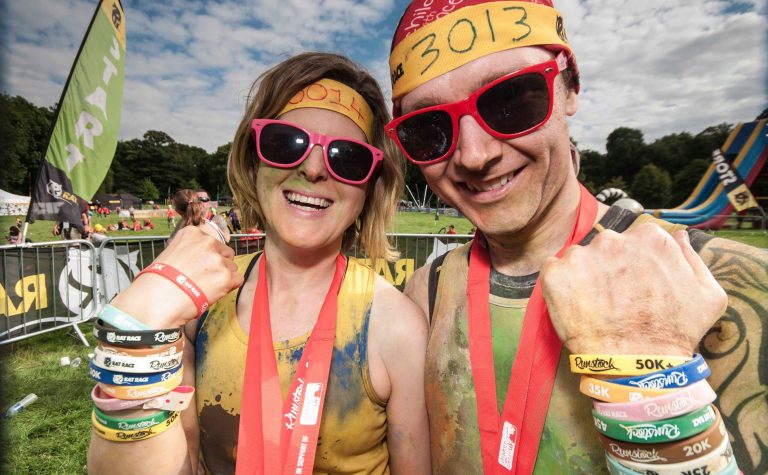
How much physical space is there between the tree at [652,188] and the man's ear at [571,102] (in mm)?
59989

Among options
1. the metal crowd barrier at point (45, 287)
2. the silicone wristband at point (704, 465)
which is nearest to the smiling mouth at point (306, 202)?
the silicone wristband at point (704, 465)

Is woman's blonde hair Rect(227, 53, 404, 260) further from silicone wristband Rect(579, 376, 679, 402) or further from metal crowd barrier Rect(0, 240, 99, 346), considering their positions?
metal crowd barrier Rect(0, 240, 99, 346)

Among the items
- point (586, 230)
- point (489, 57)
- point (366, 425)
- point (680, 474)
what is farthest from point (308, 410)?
point (489, 57)

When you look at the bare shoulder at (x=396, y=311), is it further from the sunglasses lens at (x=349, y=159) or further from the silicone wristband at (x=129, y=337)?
the silicone wristband at (x=129, y=337)

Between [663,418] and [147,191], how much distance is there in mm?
95007

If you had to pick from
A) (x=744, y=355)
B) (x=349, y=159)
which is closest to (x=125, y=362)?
(x=349, y=159)

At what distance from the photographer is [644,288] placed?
1.00 meters

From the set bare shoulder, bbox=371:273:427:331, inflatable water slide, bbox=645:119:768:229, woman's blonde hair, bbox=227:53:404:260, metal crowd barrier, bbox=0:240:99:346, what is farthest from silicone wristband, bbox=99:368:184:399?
inflatable water slide, bbox=645:119:768:229

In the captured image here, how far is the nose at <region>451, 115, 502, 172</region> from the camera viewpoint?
1.43 m

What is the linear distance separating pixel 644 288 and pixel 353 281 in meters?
1.24

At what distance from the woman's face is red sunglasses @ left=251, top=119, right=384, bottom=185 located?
0.03m

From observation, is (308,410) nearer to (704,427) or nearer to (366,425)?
(366,425)

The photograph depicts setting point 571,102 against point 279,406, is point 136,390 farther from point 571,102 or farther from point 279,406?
point 571,102

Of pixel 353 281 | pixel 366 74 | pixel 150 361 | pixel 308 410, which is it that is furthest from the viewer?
pixel 366 74
